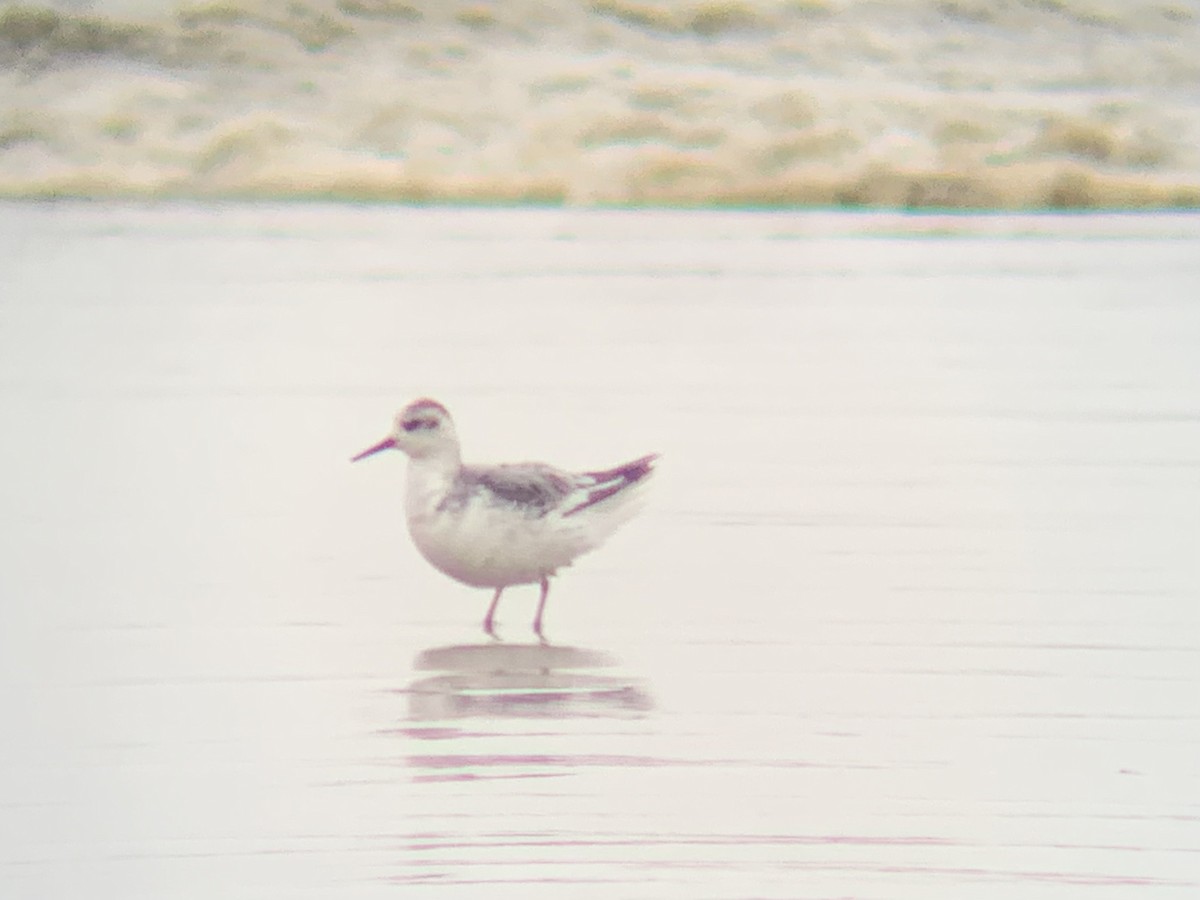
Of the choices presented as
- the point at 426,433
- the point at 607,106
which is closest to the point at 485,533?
the point at 426,433

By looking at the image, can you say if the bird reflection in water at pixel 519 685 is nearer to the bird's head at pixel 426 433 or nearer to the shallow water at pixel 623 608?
the shallow water at pixel 623 608

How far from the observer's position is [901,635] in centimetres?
670

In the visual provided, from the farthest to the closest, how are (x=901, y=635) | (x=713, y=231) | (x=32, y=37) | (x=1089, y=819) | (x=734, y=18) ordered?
(x=734, y=18) → (x=32, y=37) → (x=713, y=231) → (x=901, y=635) → (x=1089, y=819)

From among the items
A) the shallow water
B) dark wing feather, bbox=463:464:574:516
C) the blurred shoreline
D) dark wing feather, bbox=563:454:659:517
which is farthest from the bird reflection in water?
the blurred shoreline

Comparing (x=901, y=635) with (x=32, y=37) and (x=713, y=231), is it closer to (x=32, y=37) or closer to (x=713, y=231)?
(x=713, y=231)

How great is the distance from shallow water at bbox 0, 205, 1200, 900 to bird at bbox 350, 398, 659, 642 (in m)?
0.21

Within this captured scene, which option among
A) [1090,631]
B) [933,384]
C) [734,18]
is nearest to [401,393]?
[933,384]

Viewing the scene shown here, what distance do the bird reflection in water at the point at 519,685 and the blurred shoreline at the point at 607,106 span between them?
15.6 m

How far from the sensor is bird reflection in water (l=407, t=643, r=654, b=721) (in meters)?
5.93

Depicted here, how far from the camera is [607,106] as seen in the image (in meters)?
22.6

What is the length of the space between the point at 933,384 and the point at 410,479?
5.24 metres

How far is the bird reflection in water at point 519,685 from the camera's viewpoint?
5.93 metres

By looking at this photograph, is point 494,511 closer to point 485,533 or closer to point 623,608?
point 485,533

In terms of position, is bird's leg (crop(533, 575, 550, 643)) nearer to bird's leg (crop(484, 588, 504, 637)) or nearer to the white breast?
the white breast
